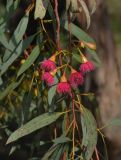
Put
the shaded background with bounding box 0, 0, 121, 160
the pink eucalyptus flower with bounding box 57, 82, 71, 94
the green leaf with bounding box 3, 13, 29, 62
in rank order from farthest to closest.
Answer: the shaded background with bounding box 0, 0, 121, 160 → the green leaf with bounding box 3, 13, 29, 62 → the pink eucalyptus flower with bounding box 57, 82, 71, 94

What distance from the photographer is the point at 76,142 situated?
5.27 ft

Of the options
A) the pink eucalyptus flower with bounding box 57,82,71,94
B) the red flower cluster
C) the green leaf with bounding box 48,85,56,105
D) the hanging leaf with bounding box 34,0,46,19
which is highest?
the hanging leaf with bounding box 34,0,46,19

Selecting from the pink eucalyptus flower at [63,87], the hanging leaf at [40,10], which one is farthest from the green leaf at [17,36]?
the pink eucalyptus flower at [63,87]

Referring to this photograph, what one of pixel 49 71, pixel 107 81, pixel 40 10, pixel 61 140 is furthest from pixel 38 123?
pixel 107 81

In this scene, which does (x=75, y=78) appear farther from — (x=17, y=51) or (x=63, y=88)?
(x=17, y=51)

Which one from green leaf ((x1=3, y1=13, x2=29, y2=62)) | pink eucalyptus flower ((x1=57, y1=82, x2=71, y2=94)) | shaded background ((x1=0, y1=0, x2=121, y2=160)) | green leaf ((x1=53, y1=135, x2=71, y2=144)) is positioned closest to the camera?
pink eucalyptus flower ((x1=57, y1=82, x2=71, y2=94))

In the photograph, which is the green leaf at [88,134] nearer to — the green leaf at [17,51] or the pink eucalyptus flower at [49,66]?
the pink eucalyptus flower at [49,66]

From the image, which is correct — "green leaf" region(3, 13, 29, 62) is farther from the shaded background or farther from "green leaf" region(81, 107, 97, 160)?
the shaded background

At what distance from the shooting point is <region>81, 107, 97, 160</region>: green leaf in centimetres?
150

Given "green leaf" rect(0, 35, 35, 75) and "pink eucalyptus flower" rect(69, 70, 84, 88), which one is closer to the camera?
"pink eucalyptus flower" rect(69, 70, 84, 88)

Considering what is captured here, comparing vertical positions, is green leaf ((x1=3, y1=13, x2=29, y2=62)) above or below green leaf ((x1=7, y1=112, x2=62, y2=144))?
above

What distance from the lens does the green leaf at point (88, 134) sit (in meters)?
1.50

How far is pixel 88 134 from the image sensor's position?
1529mm

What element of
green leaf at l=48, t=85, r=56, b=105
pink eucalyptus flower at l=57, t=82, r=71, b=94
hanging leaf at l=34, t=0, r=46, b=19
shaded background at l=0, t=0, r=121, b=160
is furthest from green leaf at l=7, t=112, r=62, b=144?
shaded background at l=0, t=0, r=121, b=160
